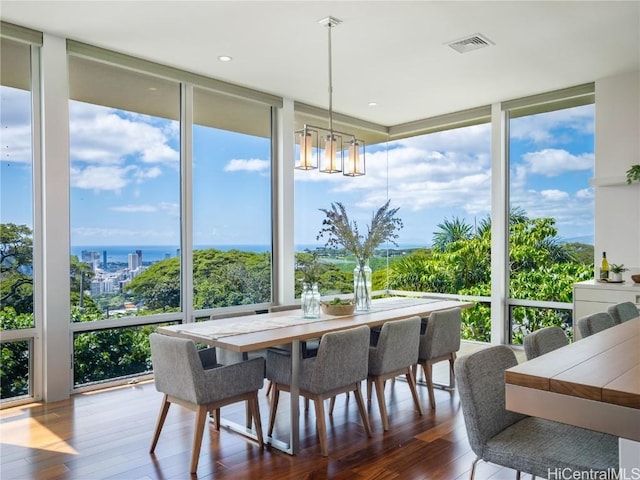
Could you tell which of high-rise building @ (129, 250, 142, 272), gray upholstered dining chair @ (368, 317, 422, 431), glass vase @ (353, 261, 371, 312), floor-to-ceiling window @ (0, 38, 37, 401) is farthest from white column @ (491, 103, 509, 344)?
floor-to-ceiling window @ (0, 38, 37, 401)

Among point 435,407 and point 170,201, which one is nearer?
point 435,407

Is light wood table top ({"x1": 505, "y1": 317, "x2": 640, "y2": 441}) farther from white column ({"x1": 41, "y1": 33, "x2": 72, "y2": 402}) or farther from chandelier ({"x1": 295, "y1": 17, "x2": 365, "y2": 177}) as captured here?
white column ({"x1": 41, "y1": 33, "x2": 72, "y2": 402})

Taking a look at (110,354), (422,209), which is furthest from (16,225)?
(422,209)

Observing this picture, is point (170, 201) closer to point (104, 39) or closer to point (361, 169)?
point (104, 39)

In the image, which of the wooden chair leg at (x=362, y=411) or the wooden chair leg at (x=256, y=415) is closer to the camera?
the wooden chair leg at (x=256, y=415)

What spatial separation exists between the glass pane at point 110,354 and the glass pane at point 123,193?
17 centimetres

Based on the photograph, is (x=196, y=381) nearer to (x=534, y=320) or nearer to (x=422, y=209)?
(x=534, y=320)

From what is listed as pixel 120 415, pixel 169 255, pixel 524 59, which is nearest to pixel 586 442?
pixel 120 415

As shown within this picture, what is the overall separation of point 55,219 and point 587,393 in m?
3.98

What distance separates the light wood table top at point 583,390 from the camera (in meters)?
1.35

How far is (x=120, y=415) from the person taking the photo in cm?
371

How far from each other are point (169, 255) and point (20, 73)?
77.3 inches

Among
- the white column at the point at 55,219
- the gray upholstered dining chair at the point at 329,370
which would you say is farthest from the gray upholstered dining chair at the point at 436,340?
the white column at the point at 55,219

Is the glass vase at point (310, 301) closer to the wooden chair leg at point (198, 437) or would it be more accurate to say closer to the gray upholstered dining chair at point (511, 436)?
the wooden chair leg at point (198, 437)
